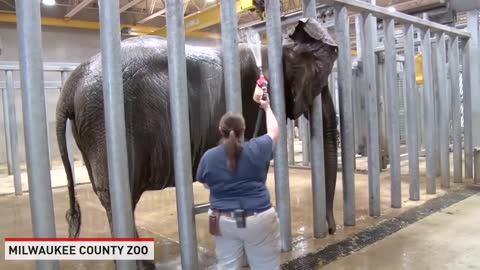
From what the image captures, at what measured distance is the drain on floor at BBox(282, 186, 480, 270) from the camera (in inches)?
132

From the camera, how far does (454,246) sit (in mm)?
3600

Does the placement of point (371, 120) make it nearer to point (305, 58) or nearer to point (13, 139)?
point (305, 58)

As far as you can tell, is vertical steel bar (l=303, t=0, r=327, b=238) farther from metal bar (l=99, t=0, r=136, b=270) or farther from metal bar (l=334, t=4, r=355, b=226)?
metal bar (l=99, t=0, r=136, b=270)

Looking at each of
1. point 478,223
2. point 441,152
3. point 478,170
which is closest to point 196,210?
point 478,223

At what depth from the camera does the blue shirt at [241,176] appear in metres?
2.17

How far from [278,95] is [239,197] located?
140 cm

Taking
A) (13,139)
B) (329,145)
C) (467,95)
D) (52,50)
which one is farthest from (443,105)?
(52,50)

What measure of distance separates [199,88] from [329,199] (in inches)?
64.7

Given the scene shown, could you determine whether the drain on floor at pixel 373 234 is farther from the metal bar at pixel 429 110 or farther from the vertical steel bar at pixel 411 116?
the metal bar at pixel 429 110

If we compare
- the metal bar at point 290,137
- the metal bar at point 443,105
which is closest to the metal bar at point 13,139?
the metal bar at point 290,137

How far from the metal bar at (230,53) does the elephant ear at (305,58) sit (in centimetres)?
72

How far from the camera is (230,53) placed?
3.00 meters

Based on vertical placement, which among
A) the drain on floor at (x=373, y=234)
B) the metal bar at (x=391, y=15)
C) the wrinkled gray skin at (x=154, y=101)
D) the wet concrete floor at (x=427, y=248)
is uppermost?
the metal bar at (x=391, y=15)

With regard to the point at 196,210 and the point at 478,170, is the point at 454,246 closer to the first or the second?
the point at 196,210
